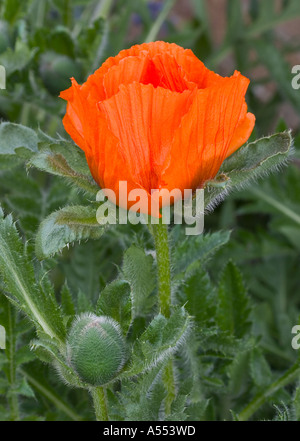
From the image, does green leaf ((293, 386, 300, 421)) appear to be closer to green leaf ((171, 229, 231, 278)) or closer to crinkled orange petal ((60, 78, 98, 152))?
green leaf ((171, 229, 231, 278))

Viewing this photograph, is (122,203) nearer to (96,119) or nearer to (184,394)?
(96,119)

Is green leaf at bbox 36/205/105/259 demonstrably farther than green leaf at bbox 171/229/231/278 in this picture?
No

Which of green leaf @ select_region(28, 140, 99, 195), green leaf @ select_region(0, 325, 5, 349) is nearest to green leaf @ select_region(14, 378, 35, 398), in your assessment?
green leaf @ select_region(0, 325, 5, 349)

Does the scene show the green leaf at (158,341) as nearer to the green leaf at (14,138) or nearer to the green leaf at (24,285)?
the green leaf at (24,285)

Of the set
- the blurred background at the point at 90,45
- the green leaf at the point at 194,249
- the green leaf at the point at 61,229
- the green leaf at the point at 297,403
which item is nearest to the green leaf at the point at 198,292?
the green leaf at the point at 194,249

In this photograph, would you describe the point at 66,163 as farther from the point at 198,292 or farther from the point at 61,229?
the point at 198,292

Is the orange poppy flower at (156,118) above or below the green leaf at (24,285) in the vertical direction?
above

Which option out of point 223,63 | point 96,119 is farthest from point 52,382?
point 223,63

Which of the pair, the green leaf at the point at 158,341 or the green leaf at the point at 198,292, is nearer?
the green leaf at the point at 158,341
